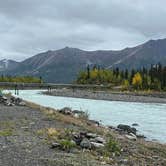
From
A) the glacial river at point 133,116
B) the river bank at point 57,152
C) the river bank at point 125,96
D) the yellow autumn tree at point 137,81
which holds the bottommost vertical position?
the river bank at point 125,96

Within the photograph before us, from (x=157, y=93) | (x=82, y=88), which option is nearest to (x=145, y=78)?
(x=157, y=93)

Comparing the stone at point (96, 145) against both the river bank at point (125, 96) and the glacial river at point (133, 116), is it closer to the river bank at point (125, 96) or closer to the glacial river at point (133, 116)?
the glacial river at point (133, 116)

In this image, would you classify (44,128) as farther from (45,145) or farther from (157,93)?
(157,93)

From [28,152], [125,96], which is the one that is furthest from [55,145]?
[125,96]

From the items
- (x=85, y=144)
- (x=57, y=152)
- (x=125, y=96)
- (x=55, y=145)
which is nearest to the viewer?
(x=57, y=152)

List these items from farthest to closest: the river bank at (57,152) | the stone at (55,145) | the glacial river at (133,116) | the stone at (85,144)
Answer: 1. the glacial river at (133,116)
2. the stone at (85,144)
3. the stone at (55,145)
4. the river bank at (57,152)

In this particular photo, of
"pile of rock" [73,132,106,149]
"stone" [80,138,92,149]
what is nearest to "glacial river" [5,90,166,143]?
"pile of rock" [73,132,106,149]

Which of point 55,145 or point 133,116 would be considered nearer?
point 55,145

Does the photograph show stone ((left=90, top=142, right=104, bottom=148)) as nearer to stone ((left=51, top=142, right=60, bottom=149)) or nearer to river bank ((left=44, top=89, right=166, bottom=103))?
stone ((left=51, top=142, right=60, bottom=149))

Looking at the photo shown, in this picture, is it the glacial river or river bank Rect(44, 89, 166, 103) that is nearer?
the glacial river

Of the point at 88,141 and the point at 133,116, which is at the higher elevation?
the point at 88,141

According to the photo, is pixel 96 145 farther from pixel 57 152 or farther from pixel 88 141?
pixel 57 152

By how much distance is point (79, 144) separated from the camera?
1989 cm

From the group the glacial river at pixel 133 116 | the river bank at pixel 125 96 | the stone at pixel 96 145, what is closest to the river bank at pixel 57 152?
the stone at pixel 96 145
